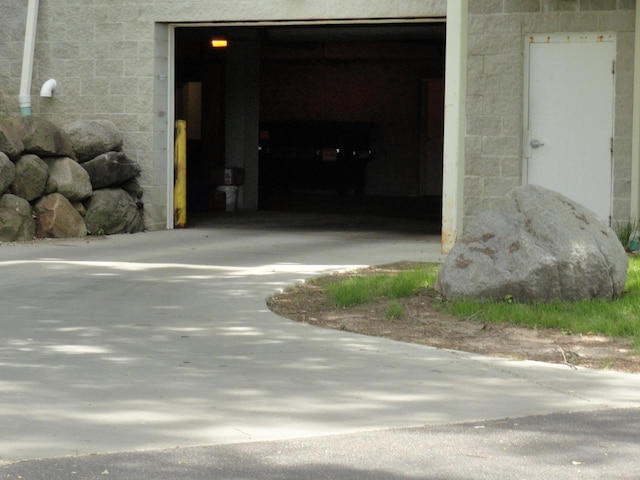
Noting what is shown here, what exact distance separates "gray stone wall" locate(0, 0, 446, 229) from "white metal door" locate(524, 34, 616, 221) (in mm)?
4536

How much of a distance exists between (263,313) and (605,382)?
125 inches

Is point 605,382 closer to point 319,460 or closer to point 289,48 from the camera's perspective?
point 319,460

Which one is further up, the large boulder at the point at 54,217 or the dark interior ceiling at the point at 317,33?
the dark interior ceiling at the point at 317,33

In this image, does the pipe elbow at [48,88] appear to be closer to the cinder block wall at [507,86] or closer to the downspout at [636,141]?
the cinder block wall at [507,86]

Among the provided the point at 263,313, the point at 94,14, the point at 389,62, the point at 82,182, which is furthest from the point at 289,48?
the point at 263,313

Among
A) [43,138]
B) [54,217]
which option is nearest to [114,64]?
[43,138]

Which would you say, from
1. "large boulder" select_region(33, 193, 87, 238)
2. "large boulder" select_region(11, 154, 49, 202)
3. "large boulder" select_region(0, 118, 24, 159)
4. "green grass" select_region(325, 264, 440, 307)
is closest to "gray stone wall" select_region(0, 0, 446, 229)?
"large boulder" select_region(33, 193, 87, 238)

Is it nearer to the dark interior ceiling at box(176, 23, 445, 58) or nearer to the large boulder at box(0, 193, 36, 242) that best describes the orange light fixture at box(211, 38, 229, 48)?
the dark interior ceiling at box(176, 23, 445, 58)

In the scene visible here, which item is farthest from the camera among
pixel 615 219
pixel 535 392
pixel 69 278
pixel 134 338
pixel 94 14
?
pixel 94 14

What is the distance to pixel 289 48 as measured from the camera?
99.0 feet

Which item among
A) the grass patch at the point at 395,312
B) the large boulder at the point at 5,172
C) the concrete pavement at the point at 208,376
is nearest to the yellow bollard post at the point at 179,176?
the large boulder at the point at 5,172

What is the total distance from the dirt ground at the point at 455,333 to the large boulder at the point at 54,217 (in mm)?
5844

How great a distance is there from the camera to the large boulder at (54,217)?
49.6 feet

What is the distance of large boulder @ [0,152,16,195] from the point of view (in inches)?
565
